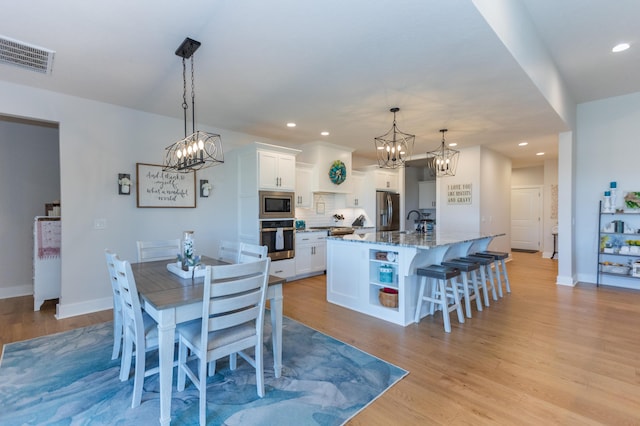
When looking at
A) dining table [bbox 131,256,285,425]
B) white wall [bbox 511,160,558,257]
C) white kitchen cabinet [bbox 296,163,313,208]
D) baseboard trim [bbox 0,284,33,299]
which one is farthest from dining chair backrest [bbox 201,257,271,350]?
white wall [bbox 511,160,558,257]

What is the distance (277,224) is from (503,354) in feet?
11.2

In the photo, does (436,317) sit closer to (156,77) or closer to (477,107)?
(477,107)

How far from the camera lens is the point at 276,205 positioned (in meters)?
4.89

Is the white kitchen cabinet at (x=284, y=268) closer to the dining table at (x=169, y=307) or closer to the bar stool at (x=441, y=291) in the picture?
the bar stool at (x=441, y=291)

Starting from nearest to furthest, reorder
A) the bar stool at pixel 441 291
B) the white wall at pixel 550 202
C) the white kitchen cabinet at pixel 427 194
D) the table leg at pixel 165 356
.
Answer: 1. the table leg at pixel 165 356
2. the bar stool at pixel 441 291
3. the white wall at pixel 550 202
4. the white kitchen cabinet at pixel 427 194

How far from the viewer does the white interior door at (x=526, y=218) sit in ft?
28.9

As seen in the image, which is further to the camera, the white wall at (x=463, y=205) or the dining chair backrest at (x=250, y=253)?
the white wall at (x=463, y=205)

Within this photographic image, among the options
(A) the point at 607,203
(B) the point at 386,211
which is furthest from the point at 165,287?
(A) the point at 607,203

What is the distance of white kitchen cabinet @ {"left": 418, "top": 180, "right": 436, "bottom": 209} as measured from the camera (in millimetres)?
8969

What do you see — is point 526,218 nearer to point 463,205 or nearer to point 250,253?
point 463,205

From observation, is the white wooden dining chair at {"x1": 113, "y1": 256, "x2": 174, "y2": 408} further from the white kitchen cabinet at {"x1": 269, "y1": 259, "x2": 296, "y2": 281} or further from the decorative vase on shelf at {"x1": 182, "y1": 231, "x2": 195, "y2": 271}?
the white kitchen cabinet at {"x1": 269, "y1": 259, "x2": 296, "y2": 281}

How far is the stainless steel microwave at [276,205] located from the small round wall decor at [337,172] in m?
1.19

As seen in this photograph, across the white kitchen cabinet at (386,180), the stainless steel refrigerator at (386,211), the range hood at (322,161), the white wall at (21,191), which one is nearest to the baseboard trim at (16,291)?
the white wall at (21,191)

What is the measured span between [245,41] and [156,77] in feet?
4.23
